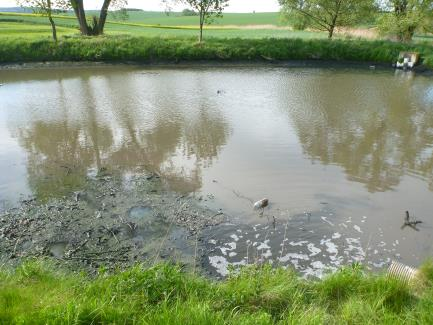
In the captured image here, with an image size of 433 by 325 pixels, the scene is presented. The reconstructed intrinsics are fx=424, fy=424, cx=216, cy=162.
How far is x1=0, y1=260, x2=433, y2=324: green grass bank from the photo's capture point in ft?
14.9

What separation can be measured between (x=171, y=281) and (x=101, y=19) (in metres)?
35.1

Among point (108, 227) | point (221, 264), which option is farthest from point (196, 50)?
point (221, 264)

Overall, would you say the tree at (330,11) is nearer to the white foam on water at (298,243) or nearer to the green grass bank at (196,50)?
the green grass bank at (196,50)

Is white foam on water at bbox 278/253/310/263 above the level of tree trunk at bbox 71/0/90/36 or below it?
below

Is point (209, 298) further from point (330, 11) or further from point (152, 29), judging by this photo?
point (152, 29)

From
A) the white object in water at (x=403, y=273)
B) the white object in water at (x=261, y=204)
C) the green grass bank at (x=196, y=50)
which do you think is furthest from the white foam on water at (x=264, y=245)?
the green grass bank at (x=196, y=50)

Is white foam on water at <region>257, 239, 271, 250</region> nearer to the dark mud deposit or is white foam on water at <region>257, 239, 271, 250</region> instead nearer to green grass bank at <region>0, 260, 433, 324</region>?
the dark mud deposit

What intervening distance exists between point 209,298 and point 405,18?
35.6 m

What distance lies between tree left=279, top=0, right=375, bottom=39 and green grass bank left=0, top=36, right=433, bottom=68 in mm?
3982

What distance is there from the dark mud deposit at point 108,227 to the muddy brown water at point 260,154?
283 mm

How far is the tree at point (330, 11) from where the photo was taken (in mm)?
34594

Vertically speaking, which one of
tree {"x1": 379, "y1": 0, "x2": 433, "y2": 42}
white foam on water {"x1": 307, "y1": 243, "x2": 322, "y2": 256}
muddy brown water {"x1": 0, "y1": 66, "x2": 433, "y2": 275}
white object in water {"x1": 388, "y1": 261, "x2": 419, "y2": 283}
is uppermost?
tree {"x1": 379, "y1": 0, "x2": 433, "y2": 42}

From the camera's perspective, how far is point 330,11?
35125 millimetres

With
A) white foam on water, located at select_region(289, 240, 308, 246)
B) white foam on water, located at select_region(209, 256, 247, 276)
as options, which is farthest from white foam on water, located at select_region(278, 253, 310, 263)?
white foam on water, located at select_region(209, 256, 247, 276)
